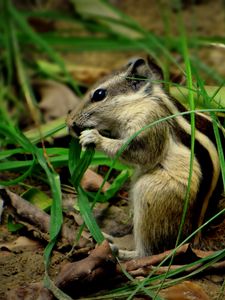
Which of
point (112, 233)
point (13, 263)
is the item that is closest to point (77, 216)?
point (112, 233)

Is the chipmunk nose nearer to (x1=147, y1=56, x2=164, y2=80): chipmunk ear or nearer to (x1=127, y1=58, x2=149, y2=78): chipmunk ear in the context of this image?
(x1=127, y1=58, x2=149, y2=78): chipmunk ear

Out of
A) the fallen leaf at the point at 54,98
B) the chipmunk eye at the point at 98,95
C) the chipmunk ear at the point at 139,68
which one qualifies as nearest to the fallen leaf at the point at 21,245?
the chipmunk eye at the point at 98,95

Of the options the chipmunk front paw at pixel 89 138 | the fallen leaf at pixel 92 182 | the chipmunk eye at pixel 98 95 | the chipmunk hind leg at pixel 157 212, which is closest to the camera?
the chipmunk hind leg at pixel 157 212

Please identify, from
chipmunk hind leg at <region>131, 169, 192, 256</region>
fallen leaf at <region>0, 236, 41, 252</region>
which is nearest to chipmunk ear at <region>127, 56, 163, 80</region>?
chipmunk hind leg at <region>131, 169, 192, 256</region>

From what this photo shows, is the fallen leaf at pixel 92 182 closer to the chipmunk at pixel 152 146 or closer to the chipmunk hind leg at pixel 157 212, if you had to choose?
the chipmunk at pixel 152 146

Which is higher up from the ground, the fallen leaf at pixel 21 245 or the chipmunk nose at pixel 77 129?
the chipmunk nose at pixel 77 129

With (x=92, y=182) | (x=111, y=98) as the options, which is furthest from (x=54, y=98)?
(x=111, y=98)

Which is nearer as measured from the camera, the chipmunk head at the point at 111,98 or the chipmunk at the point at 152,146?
the chipmunk at the point at 152,146
